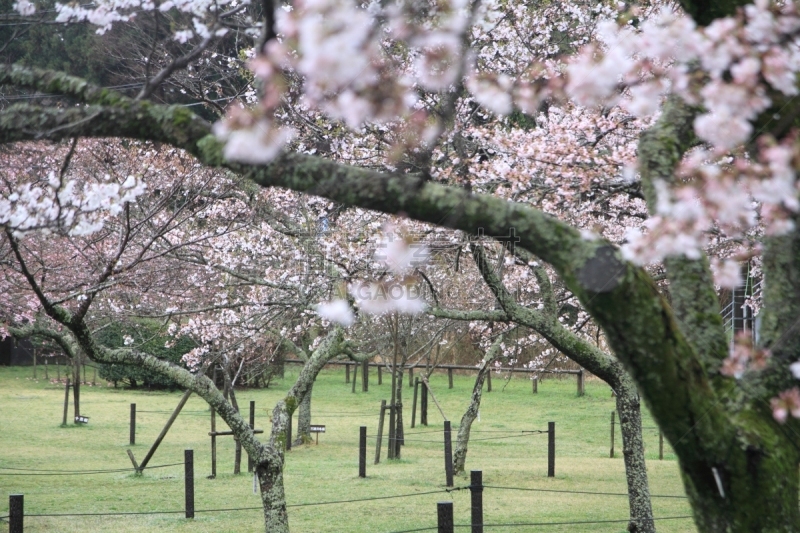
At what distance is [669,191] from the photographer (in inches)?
95.5

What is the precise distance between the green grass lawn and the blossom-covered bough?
6.44 m

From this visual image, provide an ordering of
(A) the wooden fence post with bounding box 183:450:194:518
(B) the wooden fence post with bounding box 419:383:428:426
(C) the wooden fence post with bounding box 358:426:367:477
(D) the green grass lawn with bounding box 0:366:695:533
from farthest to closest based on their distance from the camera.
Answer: (B) the wooden fence post with bounding box 419:383:428:426 → (C) the wooden fence post with bounding box 358:426:367:477 → (D) the green grass lawn with bounding box 0:366:695:533 → (A) the wooden fence post with bounding box 183:450:194:518

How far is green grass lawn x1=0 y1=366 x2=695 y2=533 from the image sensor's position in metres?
9.34

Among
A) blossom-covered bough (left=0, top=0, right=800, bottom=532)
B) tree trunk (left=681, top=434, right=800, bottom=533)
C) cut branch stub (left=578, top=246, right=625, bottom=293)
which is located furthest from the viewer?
tree trunk (left=681, top=434, right=800, bottom=533)

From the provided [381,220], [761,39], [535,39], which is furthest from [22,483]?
[761,39]

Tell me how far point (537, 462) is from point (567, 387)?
1074cm

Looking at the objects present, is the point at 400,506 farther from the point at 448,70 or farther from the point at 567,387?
the point at 567,387

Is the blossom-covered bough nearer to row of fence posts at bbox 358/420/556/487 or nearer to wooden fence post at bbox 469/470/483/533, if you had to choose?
wooden fence post at bbox 469/470/483/533

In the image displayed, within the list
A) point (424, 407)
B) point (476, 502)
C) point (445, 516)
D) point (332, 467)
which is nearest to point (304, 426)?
point (332, 467)

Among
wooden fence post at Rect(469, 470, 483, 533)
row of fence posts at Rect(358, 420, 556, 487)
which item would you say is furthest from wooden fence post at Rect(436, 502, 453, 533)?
row of fence posts at Rect(358, 420, 556, 487)

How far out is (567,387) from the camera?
24.3 metres

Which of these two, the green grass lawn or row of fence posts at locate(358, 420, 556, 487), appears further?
row of fence posts at locate(358, 420, 556, 487)

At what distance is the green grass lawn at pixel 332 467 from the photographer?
934cm

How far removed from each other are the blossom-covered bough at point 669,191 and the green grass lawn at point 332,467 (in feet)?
21.1
